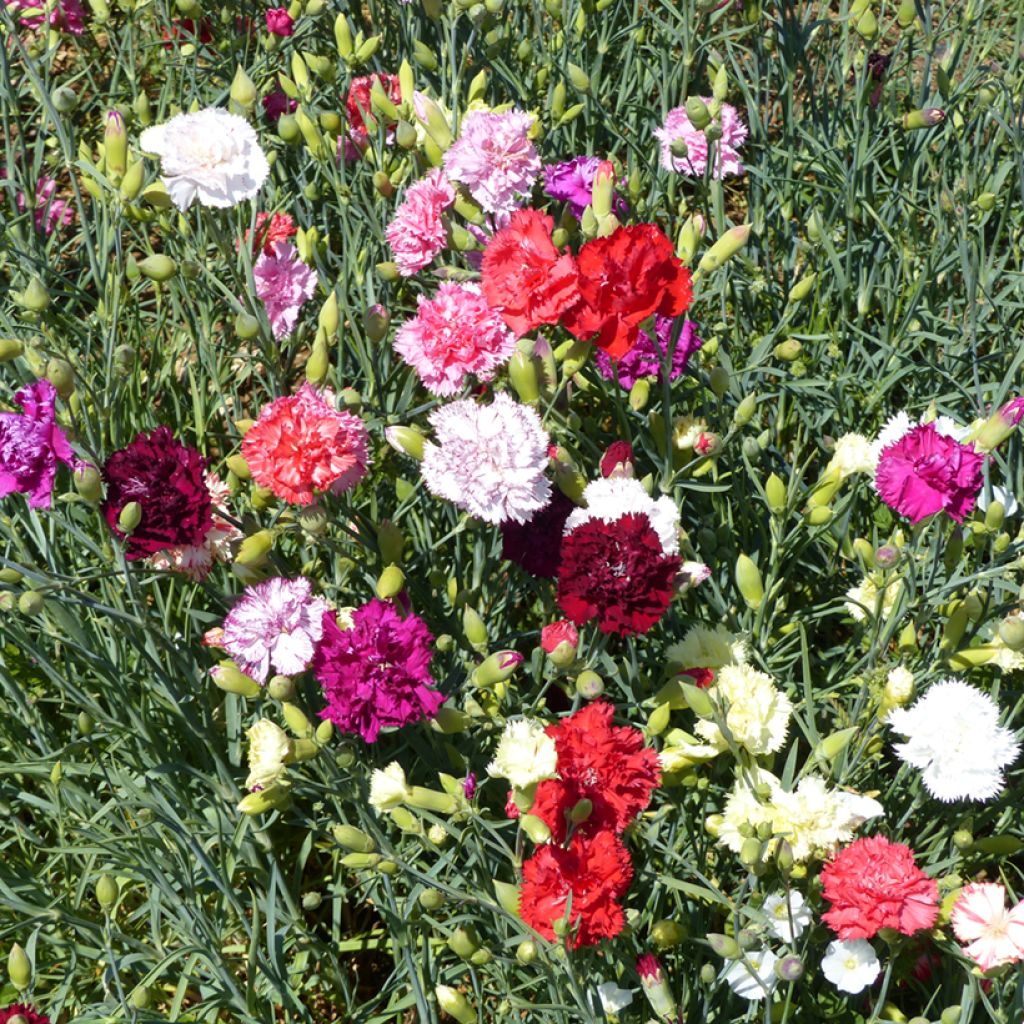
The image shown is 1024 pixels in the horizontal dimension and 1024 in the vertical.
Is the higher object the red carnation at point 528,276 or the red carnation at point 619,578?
the red carnation at point 528,276

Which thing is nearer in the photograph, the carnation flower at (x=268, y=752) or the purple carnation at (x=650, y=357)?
the carnation flower at (x=268, y=752)

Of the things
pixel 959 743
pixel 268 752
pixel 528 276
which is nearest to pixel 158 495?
pixel 268 752

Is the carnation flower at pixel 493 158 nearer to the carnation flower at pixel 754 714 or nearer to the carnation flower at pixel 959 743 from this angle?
the carnation flower at pixel 754 714

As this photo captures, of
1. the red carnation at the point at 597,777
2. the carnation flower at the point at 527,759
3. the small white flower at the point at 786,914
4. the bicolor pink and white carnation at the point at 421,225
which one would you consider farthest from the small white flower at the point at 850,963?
the bicolor pink and white carnation at the point at 421,225

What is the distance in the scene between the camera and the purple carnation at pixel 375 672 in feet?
4.76

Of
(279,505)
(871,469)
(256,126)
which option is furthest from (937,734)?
(256,126)

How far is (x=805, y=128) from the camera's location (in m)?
2.64

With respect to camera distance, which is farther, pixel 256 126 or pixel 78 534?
pixel 256 126

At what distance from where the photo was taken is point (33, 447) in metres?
1.58

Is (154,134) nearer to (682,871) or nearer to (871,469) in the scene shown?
(871,469)

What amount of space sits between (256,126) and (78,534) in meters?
1.41

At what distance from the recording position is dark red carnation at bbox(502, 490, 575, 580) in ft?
5.35

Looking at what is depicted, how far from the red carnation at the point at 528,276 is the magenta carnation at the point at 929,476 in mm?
467

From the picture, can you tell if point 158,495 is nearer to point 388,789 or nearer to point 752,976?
point 388,789
